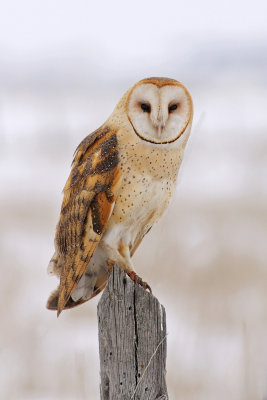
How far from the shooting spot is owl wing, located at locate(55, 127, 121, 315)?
3061mm

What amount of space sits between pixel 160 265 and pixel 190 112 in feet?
5.08

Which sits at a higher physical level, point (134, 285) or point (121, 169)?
point (121, 169)

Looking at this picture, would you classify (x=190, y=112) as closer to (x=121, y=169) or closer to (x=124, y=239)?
(x=121, y=169)

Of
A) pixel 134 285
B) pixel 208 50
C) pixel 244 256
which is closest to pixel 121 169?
pixel 134 285

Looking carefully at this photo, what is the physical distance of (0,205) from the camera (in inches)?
294

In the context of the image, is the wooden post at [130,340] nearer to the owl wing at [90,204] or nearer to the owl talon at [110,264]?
the owl wing at [90,204]

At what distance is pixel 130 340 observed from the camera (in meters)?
2.79

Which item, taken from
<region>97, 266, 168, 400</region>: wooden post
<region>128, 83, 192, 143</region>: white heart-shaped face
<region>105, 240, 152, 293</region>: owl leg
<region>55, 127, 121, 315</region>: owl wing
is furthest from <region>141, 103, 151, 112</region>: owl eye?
<region>97, 266, 168, 400</region>: wooden post

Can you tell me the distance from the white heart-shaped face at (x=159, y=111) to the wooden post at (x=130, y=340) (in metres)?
0.62

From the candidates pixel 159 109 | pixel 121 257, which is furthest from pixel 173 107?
pixel 121 257

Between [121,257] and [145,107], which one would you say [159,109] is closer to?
[145,107]

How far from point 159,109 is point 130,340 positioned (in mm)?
915

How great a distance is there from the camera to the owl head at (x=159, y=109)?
9.75ft

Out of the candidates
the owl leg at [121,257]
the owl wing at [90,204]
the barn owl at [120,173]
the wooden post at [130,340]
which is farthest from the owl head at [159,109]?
the wooden post at [130,340]
